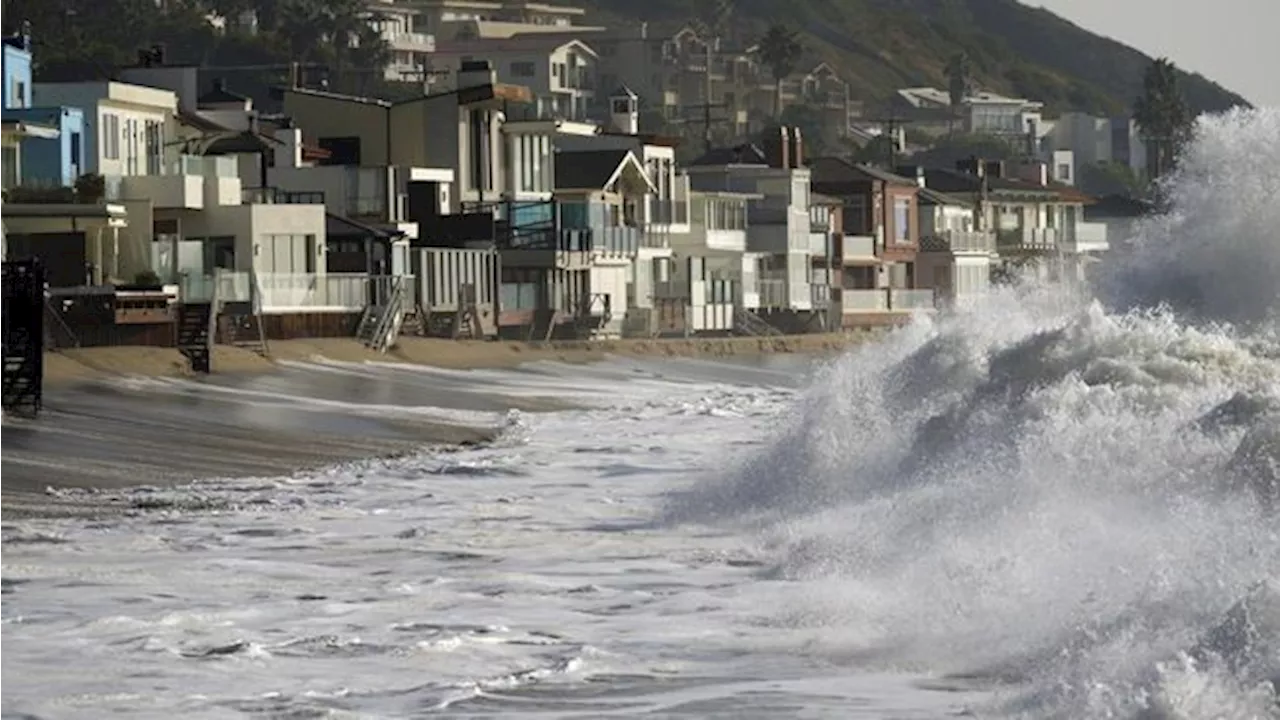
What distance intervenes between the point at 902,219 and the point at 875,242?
309 cm

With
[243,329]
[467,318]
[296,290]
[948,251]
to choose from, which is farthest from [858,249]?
[243,329]

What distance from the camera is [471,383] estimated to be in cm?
5747

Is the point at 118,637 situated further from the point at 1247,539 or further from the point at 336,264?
the point at 336,264

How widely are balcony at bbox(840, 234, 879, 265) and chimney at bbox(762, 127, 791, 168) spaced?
3.48 m

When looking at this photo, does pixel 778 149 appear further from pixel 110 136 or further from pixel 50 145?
pixel 50 145

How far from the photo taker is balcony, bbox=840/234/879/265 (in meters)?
102

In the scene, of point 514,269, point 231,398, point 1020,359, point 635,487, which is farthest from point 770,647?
point 514,269

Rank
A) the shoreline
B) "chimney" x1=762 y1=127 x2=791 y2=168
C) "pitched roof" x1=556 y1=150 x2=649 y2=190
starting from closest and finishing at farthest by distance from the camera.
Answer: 1. the shoreline
2. "pitched roof" x1=556 y1=150 x2=649 y2=190
3. "chimney" x1=762 y1=127 x2=791 y2=168

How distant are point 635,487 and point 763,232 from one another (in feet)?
200

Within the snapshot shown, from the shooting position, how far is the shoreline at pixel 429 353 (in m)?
47.7

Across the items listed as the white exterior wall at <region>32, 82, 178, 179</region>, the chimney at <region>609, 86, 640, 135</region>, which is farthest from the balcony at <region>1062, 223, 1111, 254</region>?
the white exterior wall at <region>32, 82, 178, 179</region>

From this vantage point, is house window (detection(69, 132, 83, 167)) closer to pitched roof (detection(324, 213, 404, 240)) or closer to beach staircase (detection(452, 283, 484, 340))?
Result: pitched roof (detection(324, 213, 404, 240))

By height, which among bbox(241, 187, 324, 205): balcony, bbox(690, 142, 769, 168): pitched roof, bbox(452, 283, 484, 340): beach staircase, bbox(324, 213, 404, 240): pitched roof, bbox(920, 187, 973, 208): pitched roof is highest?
bbox(690, 142, 769, 168): pitched roof

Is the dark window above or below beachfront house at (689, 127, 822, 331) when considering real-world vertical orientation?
above
